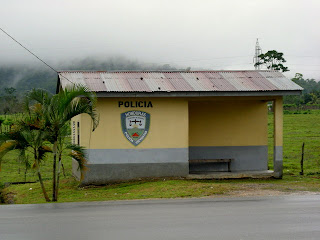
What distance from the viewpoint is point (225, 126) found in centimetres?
1903

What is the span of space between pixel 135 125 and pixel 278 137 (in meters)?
4.85

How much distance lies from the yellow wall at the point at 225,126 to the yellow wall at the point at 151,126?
292 centimetres

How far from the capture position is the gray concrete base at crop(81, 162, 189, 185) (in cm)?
1562

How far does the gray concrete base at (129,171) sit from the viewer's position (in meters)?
15.6

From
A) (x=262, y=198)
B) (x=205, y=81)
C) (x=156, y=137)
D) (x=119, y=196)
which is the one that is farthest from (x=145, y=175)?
(x=262, y=198)

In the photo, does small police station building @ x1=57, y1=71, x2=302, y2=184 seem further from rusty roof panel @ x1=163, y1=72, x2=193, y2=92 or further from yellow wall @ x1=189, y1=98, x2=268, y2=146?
yellow wall @ x1=189, y1=98, x2=268, y2=146

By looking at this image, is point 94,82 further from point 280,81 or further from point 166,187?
point 280,81

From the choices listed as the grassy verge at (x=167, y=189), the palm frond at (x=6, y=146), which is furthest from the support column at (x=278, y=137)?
A: the palm frond at (x=6, y=146)

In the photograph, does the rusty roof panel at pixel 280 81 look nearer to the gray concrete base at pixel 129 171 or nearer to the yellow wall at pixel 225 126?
the yellow wall at pixel 225 126

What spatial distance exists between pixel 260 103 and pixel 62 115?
9235mm

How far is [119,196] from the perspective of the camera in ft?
43.9

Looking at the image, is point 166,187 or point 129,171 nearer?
point 166,187

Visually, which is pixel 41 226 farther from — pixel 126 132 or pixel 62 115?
pixel 126 132

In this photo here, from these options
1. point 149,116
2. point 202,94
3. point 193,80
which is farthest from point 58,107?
point 193,80
